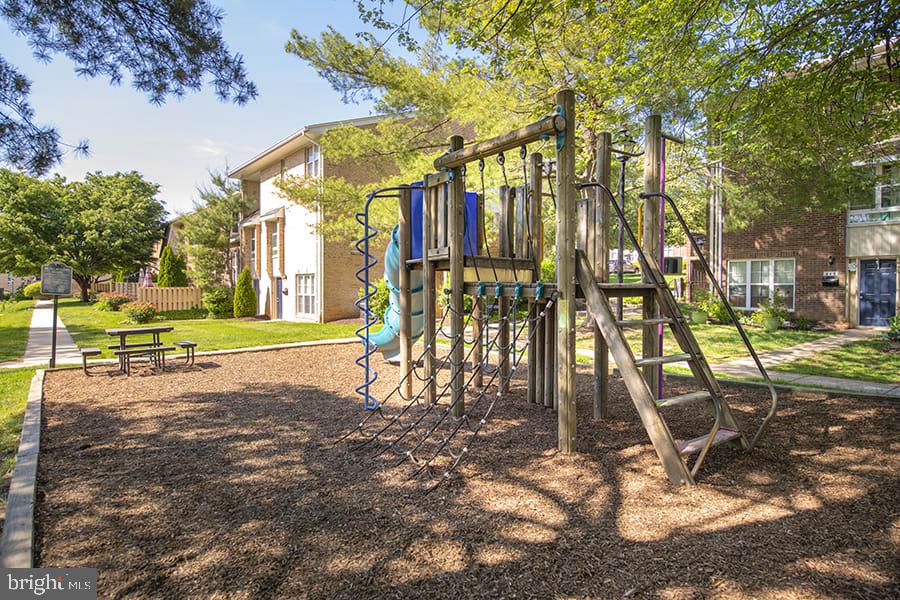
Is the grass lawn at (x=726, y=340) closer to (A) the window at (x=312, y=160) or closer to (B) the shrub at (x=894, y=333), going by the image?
(B) the shrub at (x=894, y=333)

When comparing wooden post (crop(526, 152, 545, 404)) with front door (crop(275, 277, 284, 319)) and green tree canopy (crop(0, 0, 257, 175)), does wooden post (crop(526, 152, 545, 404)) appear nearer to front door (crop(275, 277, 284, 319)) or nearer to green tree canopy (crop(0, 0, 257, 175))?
green tree canopy (crop(0, 0, 257, 175))

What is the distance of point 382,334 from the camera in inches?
316

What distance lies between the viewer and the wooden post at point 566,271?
434 cm

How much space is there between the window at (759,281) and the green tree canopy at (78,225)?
35.9 m

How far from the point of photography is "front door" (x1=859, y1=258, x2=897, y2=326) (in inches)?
615

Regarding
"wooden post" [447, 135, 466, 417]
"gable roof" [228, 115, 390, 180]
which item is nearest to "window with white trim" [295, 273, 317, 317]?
"gable roof" [228, 115, 390, 180]

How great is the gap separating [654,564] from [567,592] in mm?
549

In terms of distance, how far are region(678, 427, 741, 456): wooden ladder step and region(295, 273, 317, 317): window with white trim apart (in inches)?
672

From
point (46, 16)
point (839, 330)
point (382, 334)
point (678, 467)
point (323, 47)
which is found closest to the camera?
point (678, 467)

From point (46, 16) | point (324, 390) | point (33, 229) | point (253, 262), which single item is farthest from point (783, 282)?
point (33, 229)

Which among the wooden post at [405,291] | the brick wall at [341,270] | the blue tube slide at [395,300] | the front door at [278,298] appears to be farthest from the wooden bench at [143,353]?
the front door at [278,298]

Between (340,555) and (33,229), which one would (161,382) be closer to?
(340,555)

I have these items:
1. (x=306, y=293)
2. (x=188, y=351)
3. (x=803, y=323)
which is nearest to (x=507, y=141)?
(x=188, y=351)

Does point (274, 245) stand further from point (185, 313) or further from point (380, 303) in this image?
point (380, 303)
